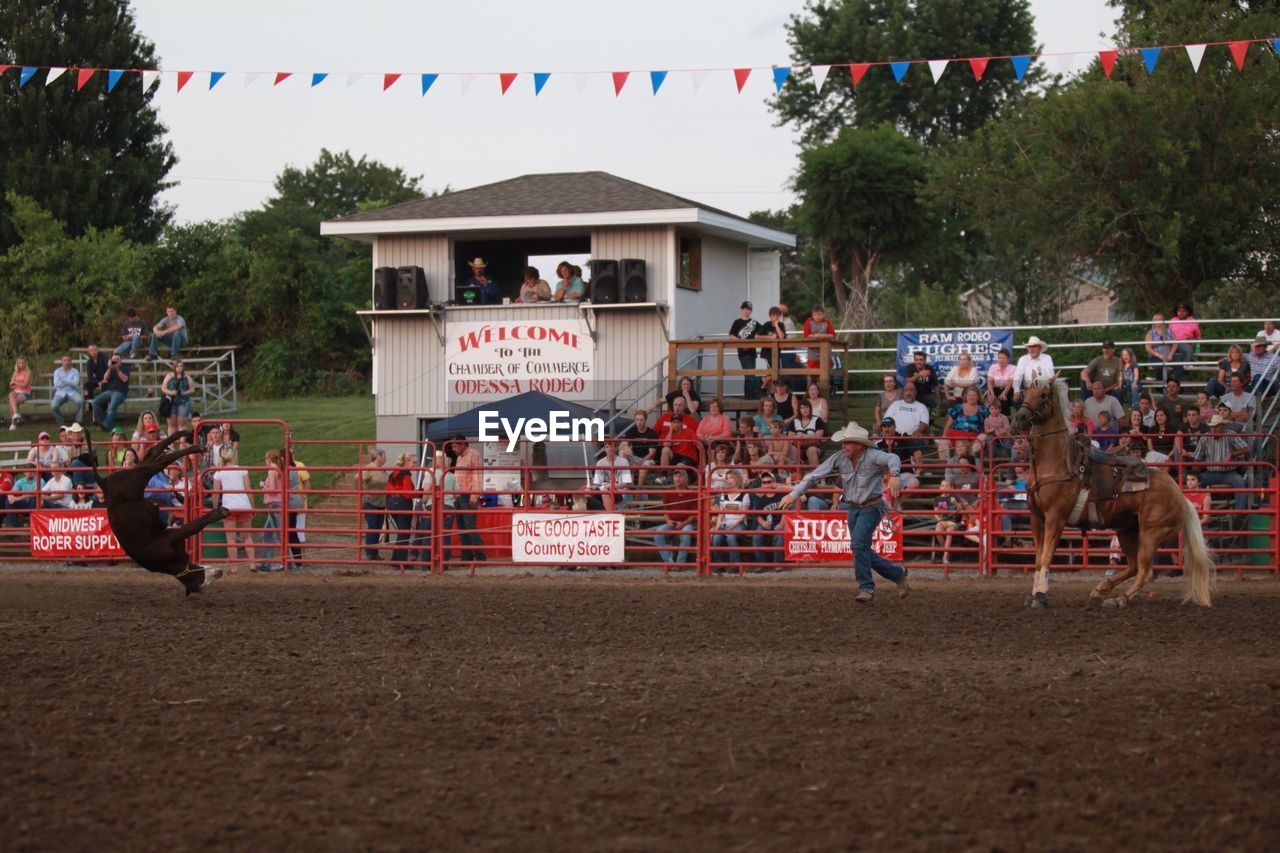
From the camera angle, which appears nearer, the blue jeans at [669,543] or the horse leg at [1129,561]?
the horse leg at [1129,561]

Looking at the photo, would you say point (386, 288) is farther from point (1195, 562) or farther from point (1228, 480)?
point (1195, 562)

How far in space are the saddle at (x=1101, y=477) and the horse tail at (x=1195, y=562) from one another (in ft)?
1.55

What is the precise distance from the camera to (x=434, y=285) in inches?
937

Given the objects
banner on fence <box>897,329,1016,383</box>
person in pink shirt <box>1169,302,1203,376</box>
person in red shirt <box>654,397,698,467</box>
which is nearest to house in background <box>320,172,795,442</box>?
person in red shirt <box>654,397,698,467</box>

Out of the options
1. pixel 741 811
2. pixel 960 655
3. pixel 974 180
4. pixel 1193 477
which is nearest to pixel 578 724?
pixel 741 811

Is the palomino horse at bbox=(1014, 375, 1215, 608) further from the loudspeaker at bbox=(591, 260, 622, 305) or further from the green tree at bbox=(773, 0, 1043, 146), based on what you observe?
the green tree at bbox=(773, 0, 1043, 146)

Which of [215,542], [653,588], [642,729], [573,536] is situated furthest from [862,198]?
[642,729]

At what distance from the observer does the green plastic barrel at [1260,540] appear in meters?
15.7

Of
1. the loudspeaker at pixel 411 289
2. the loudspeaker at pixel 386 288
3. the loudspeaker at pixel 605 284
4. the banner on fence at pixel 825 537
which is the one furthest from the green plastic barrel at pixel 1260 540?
the loudspeaker at pixel 386 288

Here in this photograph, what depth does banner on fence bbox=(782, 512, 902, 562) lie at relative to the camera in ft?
52.3

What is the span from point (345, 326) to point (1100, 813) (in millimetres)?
33152

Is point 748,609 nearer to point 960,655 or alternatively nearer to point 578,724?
point 960,655

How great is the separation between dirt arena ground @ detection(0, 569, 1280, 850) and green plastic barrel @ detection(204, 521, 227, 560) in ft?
16.0

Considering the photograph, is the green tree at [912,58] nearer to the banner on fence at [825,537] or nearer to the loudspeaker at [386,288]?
the loudspeaker at [386,288]
